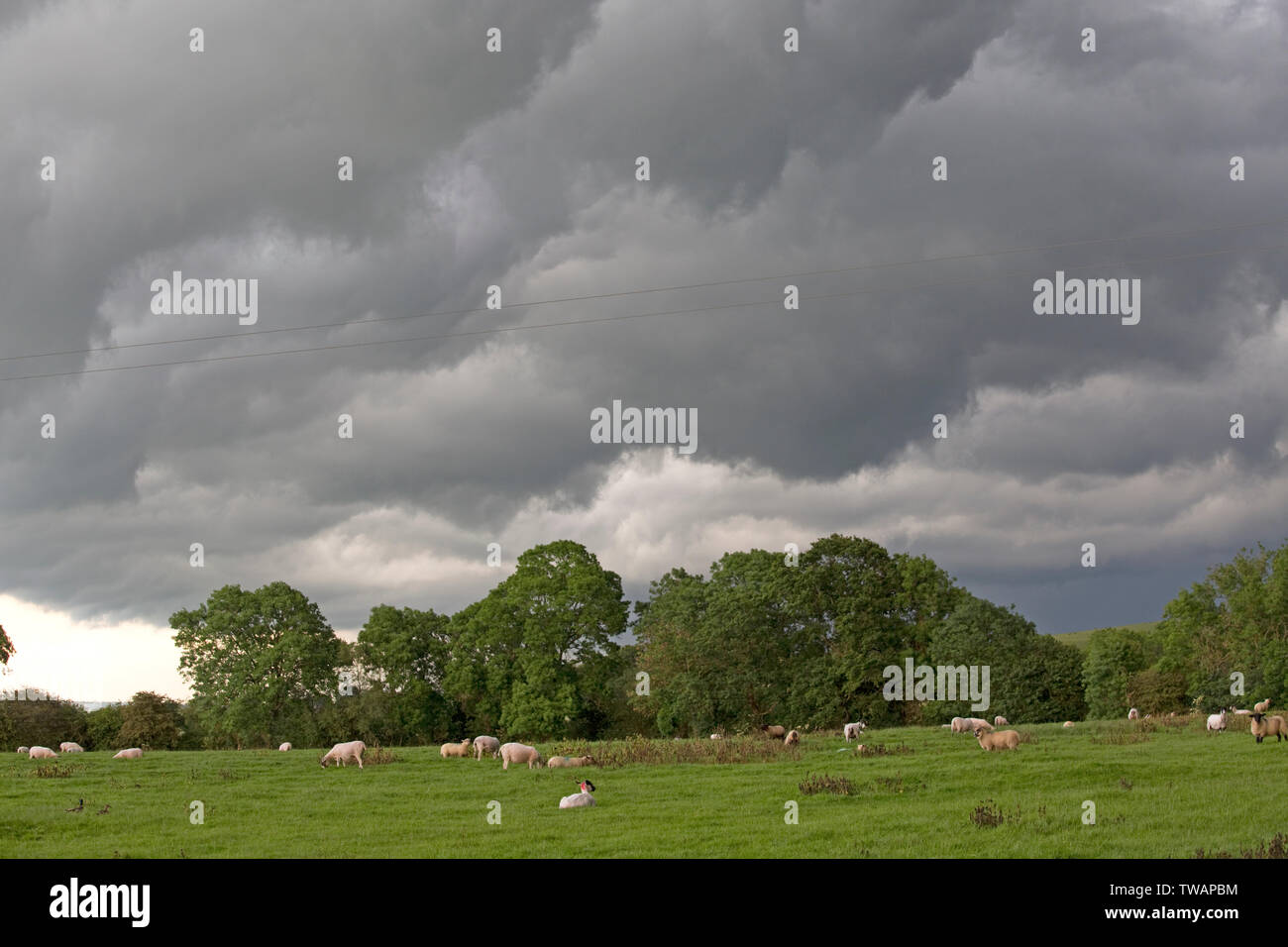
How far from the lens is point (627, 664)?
7650 centimetres

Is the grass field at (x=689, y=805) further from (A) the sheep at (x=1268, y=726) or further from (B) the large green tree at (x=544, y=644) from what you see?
(B) the large green tree at (x=544, y=644)

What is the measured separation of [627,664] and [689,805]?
5210 cm

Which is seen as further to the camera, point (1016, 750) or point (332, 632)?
point (332, 632)

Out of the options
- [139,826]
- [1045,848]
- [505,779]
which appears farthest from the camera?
[505,779]

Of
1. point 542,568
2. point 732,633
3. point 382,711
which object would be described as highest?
point 542,568

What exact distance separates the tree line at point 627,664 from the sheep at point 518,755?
32926 mm

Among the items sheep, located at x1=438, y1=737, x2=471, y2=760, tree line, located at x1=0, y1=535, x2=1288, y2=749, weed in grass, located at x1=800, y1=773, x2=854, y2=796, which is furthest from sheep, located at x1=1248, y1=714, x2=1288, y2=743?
tree line, located at x1=0, y1=535, x2=1288, y2=749

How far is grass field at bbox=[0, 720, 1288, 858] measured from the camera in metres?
20.6

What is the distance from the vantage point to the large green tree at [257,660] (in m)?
65.4
